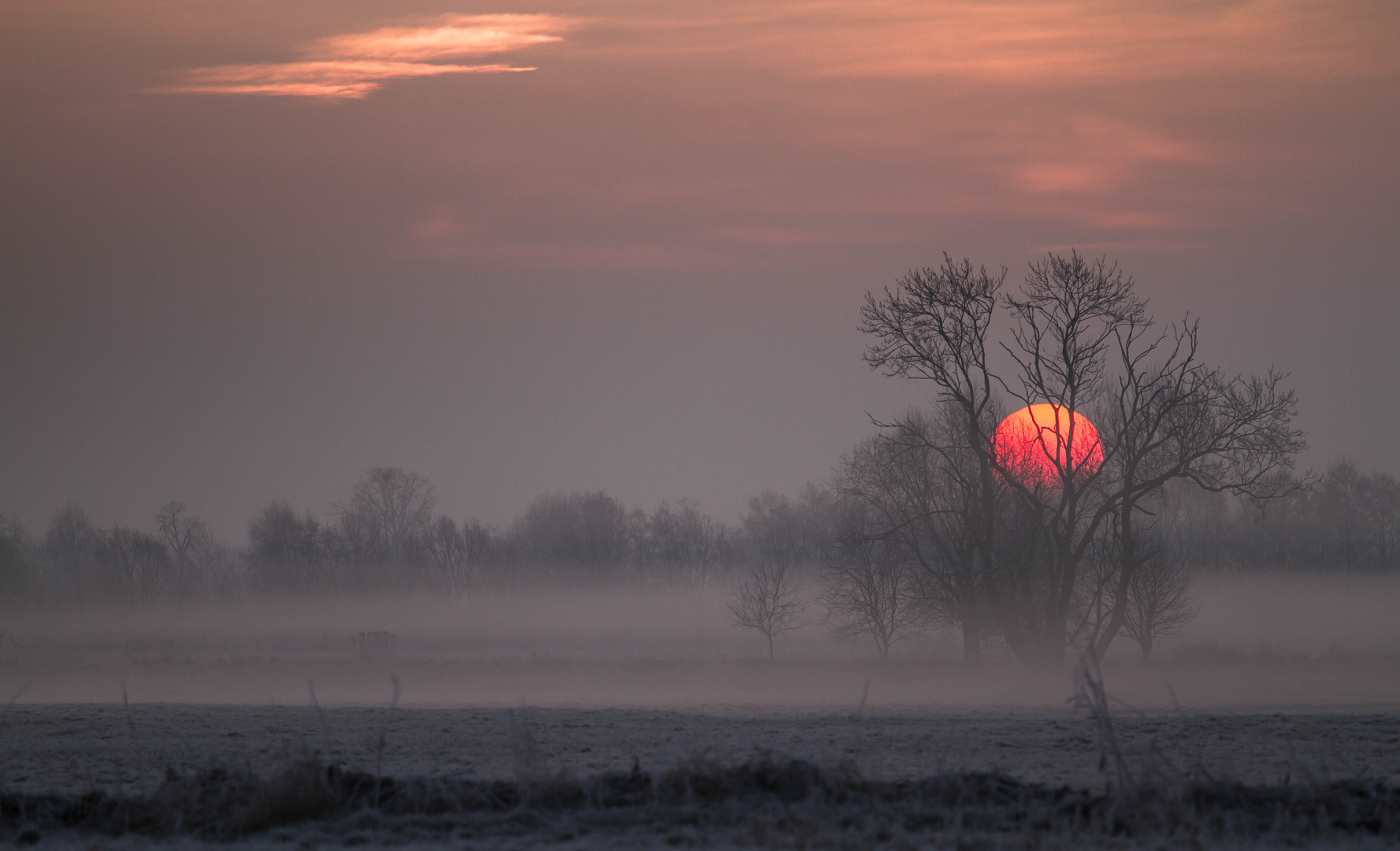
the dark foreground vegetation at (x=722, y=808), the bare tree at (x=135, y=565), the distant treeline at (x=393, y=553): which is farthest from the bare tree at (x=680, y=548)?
the dark foreground vegetation at (x=722, y=808)

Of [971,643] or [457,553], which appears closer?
[971,643]

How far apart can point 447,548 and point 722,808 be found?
3423 inches

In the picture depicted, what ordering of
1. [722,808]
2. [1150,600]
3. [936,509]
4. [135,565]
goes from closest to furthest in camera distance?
[722,808] < [936,509] < [1150,600] < [135,565]

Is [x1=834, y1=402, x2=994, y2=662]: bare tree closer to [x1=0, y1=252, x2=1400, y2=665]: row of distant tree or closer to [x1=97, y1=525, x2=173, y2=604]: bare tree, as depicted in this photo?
[x1=0, y1=252, x2=1400, y2=665]: row of distant tree

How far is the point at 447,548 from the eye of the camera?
9238cm

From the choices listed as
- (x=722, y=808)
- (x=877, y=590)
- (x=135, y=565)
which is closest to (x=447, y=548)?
(x=135, y=565)

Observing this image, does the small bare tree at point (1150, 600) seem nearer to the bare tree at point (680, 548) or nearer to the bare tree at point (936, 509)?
the bare tree at point (936, 509)

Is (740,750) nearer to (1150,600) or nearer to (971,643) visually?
(971,643)

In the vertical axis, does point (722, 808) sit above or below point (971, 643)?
below

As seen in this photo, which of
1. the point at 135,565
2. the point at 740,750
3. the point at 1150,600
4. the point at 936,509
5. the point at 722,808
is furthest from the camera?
the point at 135,565

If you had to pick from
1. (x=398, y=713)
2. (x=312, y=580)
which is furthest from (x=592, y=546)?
(x=398, y=713)

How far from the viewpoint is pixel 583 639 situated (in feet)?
183

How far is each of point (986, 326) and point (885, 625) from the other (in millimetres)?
15862

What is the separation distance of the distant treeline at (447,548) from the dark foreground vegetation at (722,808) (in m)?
64.0
